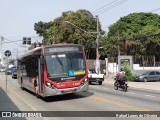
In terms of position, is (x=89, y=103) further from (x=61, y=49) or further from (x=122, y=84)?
(x=122, y=84)

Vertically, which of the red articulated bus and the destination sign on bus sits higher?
the destination sign on bus

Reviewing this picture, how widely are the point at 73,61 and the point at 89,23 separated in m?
55.4

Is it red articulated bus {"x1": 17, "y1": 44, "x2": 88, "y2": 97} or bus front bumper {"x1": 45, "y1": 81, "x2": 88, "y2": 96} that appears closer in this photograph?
bus front bumper {"x1": 45, "y1": 81, "x2": 88, "y2": 96}

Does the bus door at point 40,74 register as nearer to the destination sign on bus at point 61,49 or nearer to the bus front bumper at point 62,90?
the destination sign on bus at point 61,49

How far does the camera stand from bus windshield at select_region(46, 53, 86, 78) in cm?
2009

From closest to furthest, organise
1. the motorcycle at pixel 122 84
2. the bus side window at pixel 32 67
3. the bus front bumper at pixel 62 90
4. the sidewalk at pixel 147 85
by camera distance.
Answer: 1. the bus front bumper at pixel 62 90
2. the bus side window at pixel 32 67
3. the motorcycle at pixel 122 84
4. the sidewalk at pixel 147 85

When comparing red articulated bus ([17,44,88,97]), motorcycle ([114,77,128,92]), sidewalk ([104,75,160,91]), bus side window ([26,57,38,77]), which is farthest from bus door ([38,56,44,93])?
sidewalk ([104,75,160,91])

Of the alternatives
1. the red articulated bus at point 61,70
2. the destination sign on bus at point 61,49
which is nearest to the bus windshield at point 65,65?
the red articulated bus at point 61,70

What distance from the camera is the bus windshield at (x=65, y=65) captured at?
20094mm

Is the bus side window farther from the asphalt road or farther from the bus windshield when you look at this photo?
the bus windshield

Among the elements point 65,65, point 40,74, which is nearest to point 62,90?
point 65,65

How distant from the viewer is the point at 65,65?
20281mm

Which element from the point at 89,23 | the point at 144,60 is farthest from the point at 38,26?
the point at 144,60

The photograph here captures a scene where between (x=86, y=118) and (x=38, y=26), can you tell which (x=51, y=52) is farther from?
(x=38, y=26)
